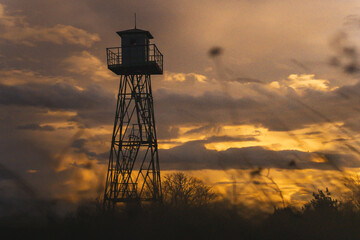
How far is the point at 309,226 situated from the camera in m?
37.3

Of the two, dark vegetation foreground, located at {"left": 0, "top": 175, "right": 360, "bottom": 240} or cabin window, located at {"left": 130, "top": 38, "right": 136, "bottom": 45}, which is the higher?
cabin window, located at {"left": 130, "top": 38, "right": 136, "bottom": 45}

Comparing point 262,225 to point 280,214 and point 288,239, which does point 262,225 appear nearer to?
point 288,239

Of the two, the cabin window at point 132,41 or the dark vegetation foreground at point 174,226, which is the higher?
the cabin window at point 132,41

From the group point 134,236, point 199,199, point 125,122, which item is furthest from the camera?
point 199,199

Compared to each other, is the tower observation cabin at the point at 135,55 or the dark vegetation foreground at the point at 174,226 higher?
the tower observation cabin at the point at 135,55

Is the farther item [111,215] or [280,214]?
[280,214]

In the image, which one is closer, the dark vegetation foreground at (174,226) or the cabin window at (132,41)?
the dark vegetation foreground at (174,226)

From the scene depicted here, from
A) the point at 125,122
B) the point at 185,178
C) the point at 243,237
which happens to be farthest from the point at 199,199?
the point at 243,237

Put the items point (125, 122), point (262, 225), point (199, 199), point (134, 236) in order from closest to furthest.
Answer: point (134, 236)
point (262, 225)
point (125, 122)
point (199, 199)

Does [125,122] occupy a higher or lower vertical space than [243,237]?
higher

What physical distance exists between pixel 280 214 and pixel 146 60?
18.6m

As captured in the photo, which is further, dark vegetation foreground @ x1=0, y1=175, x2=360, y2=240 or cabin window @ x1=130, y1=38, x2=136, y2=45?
cabin window @ x1=130, y1=38, x2=136, y2=45

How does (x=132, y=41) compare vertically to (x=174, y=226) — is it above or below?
above

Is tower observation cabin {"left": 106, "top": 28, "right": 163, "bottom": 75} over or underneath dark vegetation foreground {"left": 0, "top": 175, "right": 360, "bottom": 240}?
over
